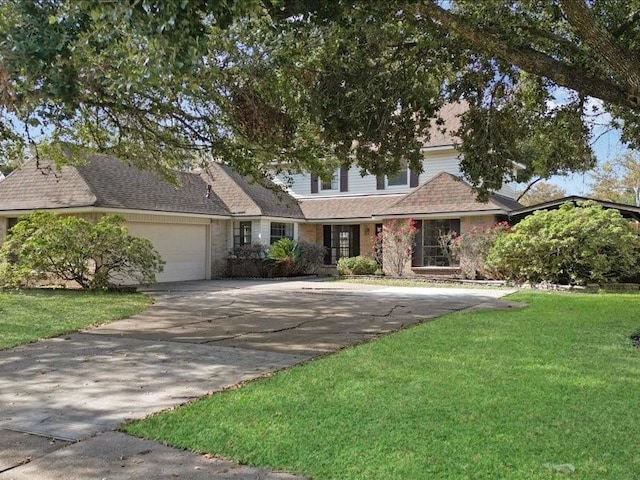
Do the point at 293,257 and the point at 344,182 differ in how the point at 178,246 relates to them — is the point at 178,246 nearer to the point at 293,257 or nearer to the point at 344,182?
the point at 293,257

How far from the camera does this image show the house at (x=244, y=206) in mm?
20625

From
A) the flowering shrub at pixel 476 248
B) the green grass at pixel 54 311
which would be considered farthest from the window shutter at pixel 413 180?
the green grass at pixel 54 311

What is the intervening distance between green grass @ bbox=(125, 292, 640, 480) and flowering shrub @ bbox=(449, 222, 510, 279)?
513 inches

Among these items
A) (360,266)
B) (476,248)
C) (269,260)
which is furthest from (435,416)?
(269,260)

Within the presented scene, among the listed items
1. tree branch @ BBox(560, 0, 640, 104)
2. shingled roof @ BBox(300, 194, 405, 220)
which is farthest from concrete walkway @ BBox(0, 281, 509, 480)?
shingled roof @ BBox(300, 194, 405, 220)

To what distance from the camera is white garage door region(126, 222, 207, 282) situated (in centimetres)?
2160

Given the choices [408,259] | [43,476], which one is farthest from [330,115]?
[408,259]

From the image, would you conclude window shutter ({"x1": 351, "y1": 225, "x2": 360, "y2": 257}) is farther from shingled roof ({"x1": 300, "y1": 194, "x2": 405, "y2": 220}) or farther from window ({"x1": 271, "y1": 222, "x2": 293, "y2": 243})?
window ({"x1": 271, "y1": 222, "x2": 293, "y2": 243})

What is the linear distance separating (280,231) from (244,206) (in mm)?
2096

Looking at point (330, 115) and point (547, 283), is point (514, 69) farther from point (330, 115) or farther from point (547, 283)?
point (547, 283)

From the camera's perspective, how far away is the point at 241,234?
25766 mm

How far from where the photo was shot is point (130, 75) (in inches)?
288

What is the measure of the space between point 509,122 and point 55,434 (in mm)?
10446

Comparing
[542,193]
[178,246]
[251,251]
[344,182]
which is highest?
[542,193]
